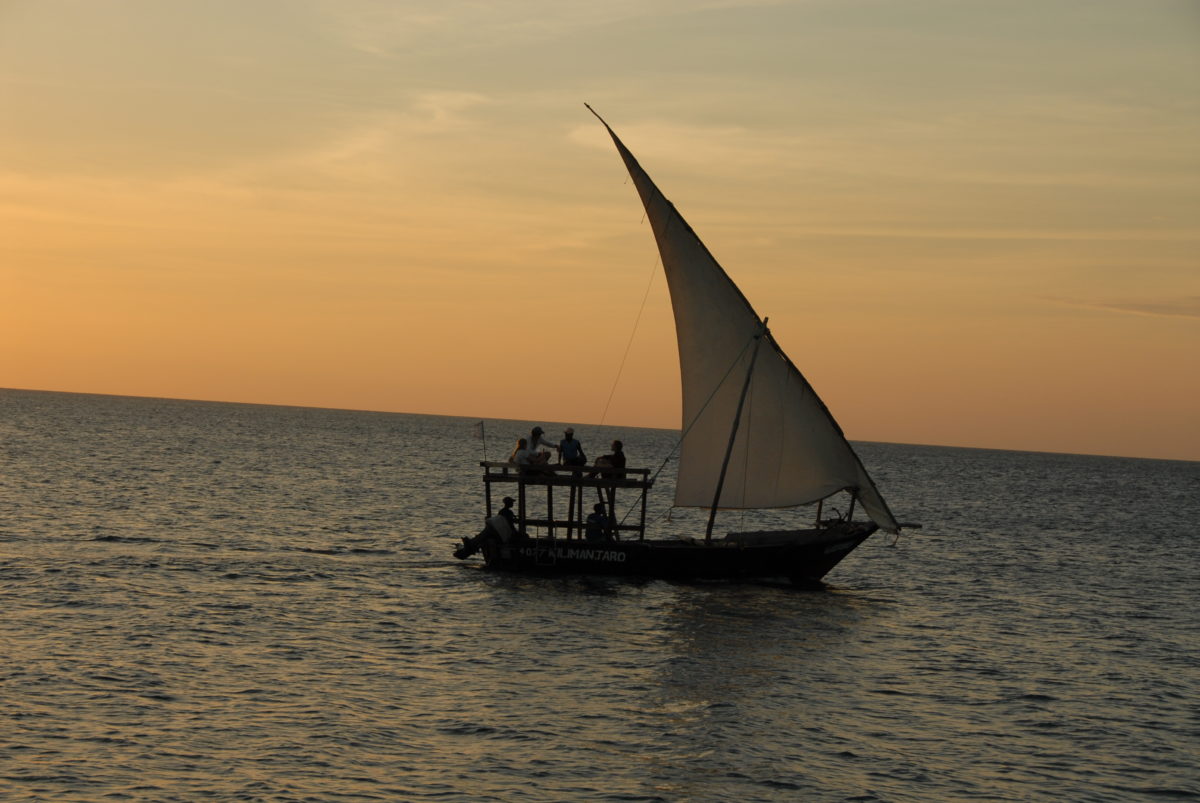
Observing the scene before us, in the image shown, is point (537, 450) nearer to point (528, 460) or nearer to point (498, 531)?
point (528, 460)

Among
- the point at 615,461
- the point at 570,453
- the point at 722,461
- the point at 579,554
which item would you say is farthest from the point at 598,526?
the point at 722,461

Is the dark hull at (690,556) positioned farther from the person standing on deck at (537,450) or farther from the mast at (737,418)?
the person standing on deck at (537,450)

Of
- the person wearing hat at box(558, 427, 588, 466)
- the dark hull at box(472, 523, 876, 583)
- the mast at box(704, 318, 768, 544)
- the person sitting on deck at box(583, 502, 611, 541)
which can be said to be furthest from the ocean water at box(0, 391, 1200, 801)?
the person wearing hat at box(558, 427, 588, 466)

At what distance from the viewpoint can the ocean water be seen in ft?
57.5

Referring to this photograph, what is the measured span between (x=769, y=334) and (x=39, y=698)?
67.0 feet

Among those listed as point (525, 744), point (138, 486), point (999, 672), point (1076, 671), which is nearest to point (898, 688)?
point (999, 672)

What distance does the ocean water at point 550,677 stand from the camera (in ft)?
57.5

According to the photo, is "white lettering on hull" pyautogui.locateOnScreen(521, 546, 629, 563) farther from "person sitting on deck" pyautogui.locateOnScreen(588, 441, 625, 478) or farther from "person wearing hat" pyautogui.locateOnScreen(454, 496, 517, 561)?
"person sitting on deck" pyautogui.locateOnScreen(588, 441, 625, 478)

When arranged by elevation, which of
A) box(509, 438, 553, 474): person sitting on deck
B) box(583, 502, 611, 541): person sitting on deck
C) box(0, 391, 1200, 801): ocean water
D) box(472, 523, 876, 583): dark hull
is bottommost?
box(0, 391, 1200, 801): ocean water

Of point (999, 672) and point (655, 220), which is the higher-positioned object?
point (655, 220)

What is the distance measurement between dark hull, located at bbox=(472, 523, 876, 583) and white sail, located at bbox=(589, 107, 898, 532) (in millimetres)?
1101

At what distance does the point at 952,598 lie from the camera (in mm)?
38094

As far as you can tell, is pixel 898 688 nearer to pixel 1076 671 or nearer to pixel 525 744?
pixel 1076 671

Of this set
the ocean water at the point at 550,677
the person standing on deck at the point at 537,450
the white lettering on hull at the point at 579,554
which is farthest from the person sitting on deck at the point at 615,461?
the ocean water at the point at 550,677
